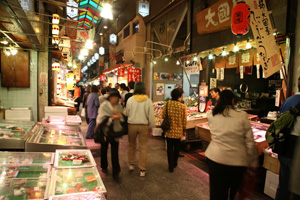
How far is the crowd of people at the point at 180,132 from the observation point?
3.05 metres

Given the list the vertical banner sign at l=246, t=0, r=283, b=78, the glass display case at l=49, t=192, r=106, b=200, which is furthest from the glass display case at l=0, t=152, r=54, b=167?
the vertical banner sign at l=246, t=0, r=283, b=78

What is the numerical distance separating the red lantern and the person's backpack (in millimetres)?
3107

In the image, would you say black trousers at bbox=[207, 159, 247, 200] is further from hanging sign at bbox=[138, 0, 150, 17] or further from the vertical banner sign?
hanging sign at bbox=[138, 0, 150, 17]

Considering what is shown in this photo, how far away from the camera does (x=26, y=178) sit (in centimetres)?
339

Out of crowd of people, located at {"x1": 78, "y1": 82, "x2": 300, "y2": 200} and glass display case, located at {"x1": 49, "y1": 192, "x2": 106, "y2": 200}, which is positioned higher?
crowd of people, located at {"x1": 78, "y1": 82, "x2": 300, "y2": 200}

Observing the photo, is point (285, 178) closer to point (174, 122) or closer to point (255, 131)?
point (255, 131)

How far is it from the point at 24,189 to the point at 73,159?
116 centimetres

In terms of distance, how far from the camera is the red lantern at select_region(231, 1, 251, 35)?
5391mm

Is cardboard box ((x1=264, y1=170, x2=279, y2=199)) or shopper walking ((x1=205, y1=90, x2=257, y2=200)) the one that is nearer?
shopper walking ((x1=205, y1=90, x2=257, y2=200))

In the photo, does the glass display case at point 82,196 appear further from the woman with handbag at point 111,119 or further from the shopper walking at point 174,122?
the shopper walking at point 174,122

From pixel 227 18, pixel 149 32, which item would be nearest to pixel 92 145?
pixel 227 18

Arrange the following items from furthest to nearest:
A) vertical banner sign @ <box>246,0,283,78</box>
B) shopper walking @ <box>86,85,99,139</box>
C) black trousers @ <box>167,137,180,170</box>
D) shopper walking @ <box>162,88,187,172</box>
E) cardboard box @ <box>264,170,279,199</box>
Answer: shopper walking @ <box>86,85,99,139</box> < black trousers @ <box>167,137,180,170</box> < shopper walking @ <box>162,88,187,172</box> < vertical banner sign @ <box>246,0,283,78</box> < cardboard box @ <box>264,170,279,199</box>

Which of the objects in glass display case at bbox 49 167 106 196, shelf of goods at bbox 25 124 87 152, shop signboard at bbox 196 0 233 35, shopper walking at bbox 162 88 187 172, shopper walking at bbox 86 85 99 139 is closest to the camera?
glass display case at bbox 49 167 106 196

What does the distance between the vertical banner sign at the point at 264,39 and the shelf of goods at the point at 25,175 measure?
5276 millimetres
